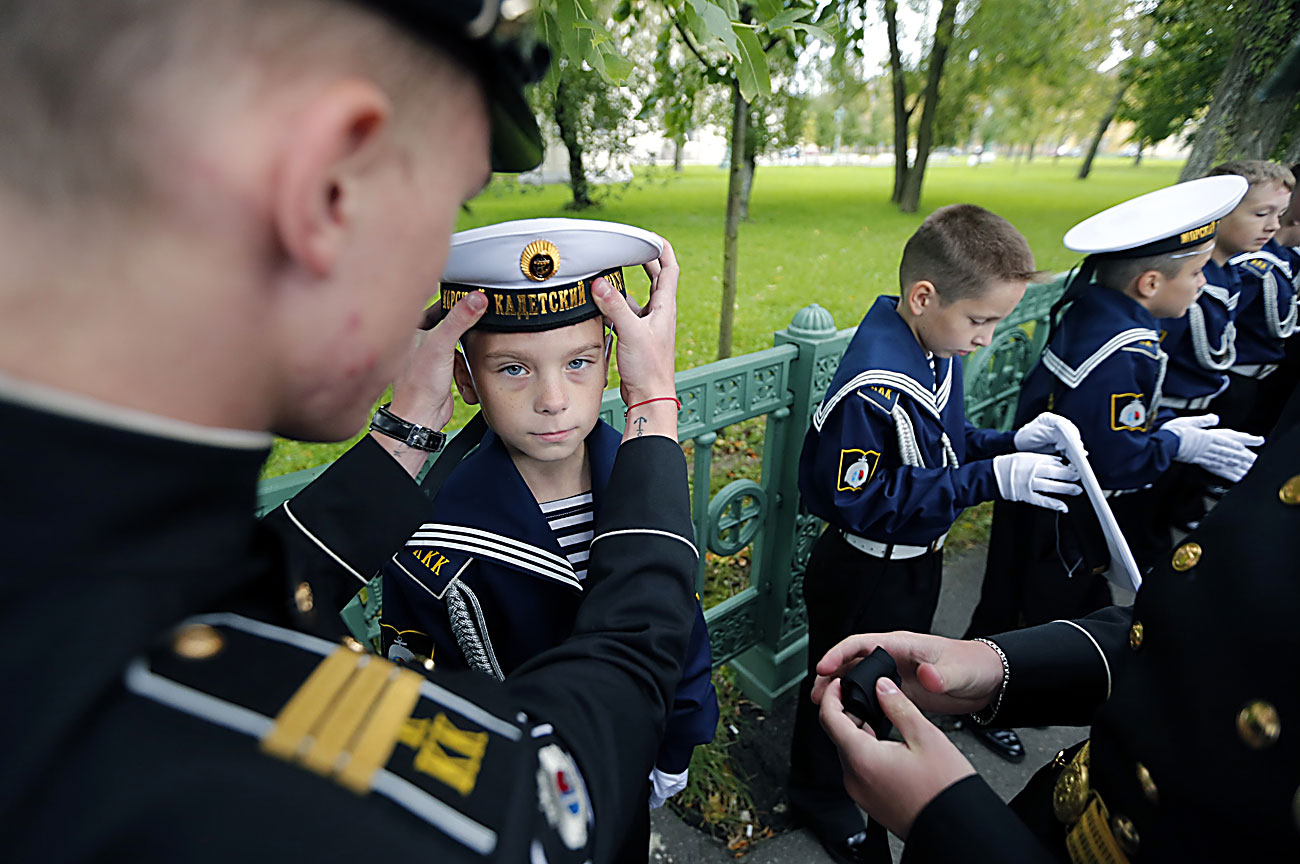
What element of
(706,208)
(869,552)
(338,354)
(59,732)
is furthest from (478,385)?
(706,208)

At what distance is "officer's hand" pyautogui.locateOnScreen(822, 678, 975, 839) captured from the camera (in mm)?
1110

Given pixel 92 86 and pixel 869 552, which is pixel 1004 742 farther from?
pixel 92 86

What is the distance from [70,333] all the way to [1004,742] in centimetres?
356

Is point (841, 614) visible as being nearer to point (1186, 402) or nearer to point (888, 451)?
point (888, 451)

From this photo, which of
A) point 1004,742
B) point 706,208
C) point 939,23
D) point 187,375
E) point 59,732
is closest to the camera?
point 59,732

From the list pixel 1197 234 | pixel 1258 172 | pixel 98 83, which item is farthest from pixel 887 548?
pixel 1258 172

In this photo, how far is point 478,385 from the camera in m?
1.52

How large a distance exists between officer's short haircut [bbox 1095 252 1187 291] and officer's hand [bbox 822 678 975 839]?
2640 millimetres

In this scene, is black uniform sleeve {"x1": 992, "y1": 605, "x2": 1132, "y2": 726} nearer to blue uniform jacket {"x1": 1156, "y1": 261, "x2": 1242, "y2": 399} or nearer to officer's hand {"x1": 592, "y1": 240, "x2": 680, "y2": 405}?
officer's hand {"x1": 592, "y1": 240, "x2": 680, "y2": 405}

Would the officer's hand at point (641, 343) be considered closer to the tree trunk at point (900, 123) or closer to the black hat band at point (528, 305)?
the black hat band at point (528, 305)

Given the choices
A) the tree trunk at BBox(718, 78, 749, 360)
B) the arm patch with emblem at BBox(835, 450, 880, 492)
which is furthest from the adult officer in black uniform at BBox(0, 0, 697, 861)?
the tree trunk at BBox(718, 78, 749, 360)

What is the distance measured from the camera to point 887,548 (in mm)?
2406

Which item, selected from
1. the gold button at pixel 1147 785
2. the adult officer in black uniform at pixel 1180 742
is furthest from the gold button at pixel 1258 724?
the gold button at pixel 1147 785

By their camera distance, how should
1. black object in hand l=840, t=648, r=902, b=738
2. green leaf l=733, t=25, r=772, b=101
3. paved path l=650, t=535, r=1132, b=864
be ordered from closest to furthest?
black object in hand l=840, t=648, r=902, b=738, green leaf l=733, t=25, r=772, b=101, paved path l=650, t=535, r=1132, b=864
